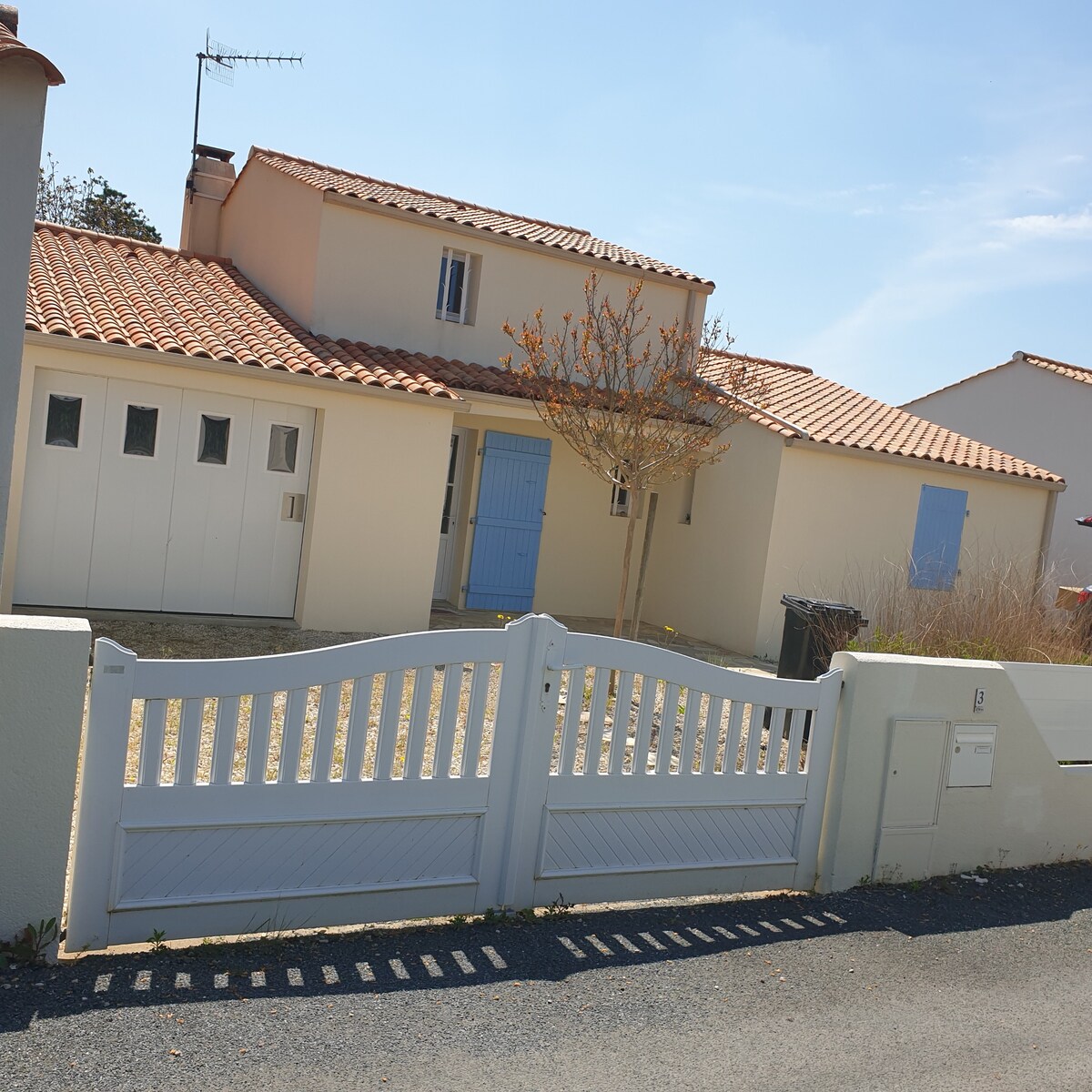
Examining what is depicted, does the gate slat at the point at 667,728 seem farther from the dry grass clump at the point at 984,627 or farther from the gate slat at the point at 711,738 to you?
the dry grass clump at the point at 984,627

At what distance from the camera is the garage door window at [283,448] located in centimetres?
1156

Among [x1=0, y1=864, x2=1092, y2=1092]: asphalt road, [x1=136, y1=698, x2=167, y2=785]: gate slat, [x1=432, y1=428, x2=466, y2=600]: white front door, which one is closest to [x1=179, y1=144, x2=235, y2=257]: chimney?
[x1=432, y1=428, x2=466, y2=600]: white front door

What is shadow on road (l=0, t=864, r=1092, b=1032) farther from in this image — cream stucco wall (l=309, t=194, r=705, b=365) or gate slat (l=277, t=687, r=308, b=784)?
cream stucco wall (l=309, t=194, r=705, b=365)

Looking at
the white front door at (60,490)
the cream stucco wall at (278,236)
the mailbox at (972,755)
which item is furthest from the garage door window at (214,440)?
the mailbox at (972,755)

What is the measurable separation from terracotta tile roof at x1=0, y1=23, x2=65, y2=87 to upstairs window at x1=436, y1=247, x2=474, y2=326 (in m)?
9.37

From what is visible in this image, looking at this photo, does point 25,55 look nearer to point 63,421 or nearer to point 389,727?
point 389,727

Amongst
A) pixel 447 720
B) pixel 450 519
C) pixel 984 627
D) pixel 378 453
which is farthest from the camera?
pixel 450 519

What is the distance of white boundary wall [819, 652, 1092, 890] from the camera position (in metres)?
5.30

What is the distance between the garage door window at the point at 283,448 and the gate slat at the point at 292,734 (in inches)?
310

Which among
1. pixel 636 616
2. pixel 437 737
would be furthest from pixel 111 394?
pixel 437 737

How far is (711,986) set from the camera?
413 cm

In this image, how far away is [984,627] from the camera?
8.59 metres

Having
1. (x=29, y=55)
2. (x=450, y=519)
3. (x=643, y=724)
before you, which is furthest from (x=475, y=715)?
(x=450, y=519)

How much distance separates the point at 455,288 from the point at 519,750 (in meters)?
10.7
